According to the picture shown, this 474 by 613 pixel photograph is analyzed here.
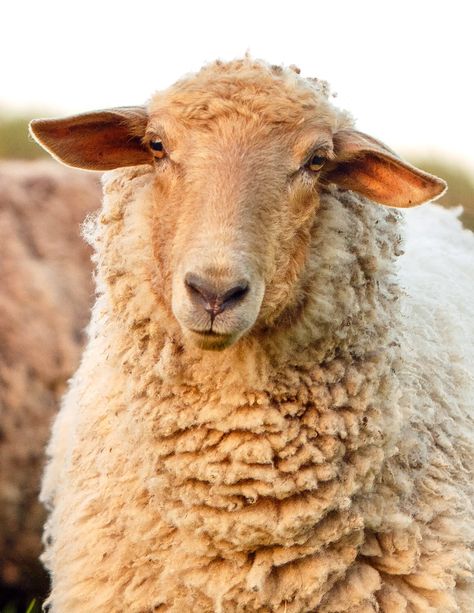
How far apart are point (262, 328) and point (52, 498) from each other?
1497 millimetres

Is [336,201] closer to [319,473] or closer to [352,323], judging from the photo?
[352,323]

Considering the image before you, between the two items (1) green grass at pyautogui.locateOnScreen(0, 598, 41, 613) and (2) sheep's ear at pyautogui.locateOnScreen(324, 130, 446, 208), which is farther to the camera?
(1) green grass at pyautogui.locateOnScreen(0, 598, 41, 613)

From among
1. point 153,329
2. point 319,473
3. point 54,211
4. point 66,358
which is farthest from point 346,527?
point 54,211

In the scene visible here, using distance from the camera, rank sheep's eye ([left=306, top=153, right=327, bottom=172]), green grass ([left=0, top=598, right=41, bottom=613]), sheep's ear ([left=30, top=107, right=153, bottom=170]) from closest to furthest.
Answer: sheep's eye ([left=306, top=153, right=327, bottom=172])
sheep's ear ([left=30, top=107, right=153, bottom=170])
green grass ([left=0, top=598, right=41, bottom=613])

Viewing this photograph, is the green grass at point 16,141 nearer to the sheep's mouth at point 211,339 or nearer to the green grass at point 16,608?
the green grass at point 16,608

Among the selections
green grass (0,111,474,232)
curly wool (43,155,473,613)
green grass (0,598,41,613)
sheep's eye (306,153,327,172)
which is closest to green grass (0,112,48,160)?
green grass (0,111,474,232)

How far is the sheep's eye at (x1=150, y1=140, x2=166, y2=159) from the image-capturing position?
122 inches

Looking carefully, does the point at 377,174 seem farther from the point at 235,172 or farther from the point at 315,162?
the point at 235,172

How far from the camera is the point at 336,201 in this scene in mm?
3178

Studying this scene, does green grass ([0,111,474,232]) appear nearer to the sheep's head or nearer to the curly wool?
the sheep's head

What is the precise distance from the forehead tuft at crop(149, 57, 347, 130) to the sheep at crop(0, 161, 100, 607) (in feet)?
6.44

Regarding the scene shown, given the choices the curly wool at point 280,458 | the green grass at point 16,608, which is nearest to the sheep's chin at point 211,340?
the curly wool at point 280,458

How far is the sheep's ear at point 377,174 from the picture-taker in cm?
311

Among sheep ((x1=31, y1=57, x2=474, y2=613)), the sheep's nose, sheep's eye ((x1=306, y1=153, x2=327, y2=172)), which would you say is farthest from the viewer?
sheep's eye ((x1=306, y1=153, x2=327, y2=172))
